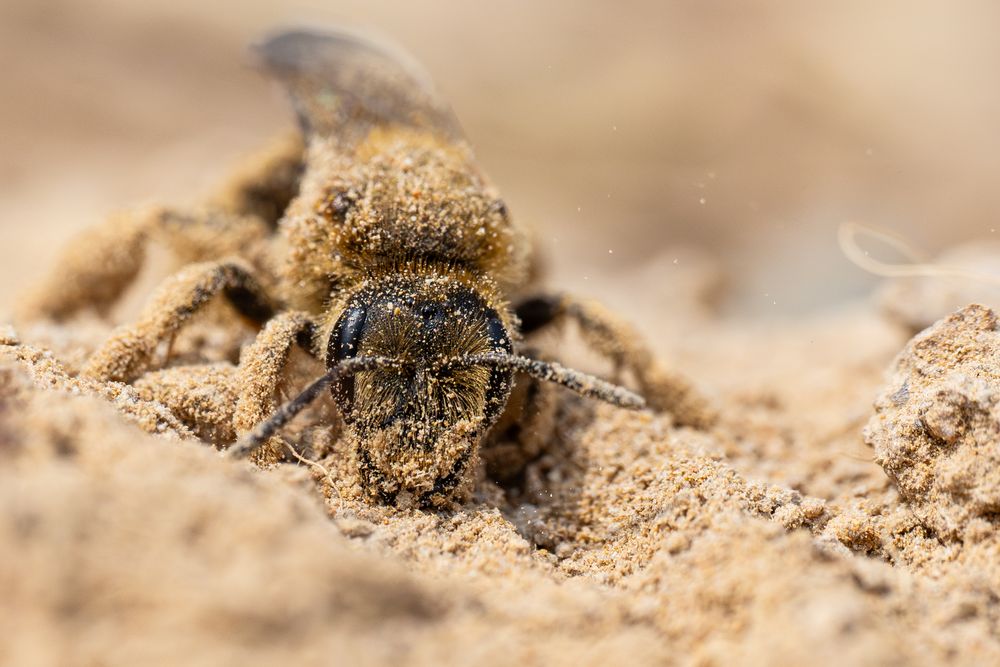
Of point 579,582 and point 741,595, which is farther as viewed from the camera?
point 579,582

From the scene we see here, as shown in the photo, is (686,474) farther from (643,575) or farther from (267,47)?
(267,47)

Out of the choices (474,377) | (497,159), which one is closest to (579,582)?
(474,377)

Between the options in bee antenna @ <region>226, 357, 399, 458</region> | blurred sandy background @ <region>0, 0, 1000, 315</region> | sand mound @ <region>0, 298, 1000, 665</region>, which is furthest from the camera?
blurred sandy background @ <region>0, 0, 1000, 315</region>

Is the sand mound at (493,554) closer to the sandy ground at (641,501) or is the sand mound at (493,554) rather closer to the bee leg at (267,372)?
the sandy ground at (641,501)

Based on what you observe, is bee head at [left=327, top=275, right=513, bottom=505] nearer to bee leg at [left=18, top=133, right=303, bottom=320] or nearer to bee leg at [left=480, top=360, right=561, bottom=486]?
bee leg at [left=480, top=360, right=561, bottom=486]

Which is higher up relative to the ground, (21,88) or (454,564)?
(21,88)

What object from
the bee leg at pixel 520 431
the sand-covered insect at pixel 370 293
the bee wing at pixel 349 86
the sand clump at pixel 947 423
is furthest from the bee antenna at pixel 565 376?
the bee wing at pixel 349 86

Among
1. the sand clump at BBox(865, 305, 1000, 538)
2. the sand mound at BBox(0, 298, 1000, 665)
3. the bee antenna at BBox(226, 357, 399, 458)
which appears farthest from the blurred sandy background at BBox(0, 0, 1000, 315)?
the bee antenna at BBox(226, 357, 399, 458)
